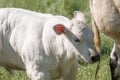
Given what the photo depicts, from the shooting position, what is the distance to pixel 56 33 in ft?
19.9

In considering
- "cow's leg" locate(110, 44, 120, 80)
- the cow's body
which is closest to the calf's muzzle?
the cow's body

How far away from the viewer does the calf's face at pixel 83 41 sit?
586 centimetres

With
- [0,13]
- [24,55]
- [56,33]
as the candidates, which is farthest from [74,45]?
[0,13]

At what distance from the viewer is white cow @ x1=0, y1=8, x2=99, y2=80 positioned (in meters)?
5.95

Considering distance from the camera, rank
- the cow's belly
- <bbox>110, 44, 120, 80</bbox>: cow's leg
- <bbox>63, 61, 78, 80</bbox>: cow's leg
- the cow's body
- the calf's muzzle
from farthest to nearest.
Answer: <bbox>110, 44, 120, 80</bbox>: cow's leg < the cow's belly < <bbox>63, 61, 78, 80</bbox>: cow's leg < the cow's body < the calf's muzzle

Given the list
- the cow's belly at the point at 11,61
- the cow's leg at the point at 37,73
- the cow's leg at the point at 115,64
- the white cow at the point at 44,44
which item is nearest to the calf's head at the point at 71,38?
the white cow at the point at 44,44

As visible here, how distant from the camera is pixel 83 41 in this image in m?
5.89

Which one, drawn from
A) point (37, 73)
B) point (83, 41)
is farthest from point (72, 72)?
point (83, 41)

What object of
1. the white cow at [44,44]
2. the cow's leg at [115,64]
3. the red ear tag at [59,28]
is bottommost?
the cow's leg at [115,64]

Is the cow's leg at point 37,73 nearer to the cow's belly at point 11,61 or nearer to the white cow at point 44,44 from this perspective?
the white cow at point 44,44

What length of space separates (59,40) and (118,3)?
0.67 m

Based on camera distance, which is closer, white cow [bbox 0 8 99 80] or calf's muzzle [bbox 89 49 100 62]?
calf's muzzle [bbox 89 49 100 62]

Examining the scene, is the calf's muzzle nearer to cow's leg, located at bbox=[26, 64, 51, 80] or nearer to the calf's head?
the calf's head

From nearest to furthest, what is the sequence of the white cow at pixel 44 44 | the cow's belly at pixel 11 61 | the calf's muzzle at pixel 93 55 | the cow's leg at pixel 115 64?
the calf's muzzle at pixel 93 55 < the white cow at pixel 44 44 < the cow's belly at pixel 11 61 < the cow's leg at pixel 115 64
